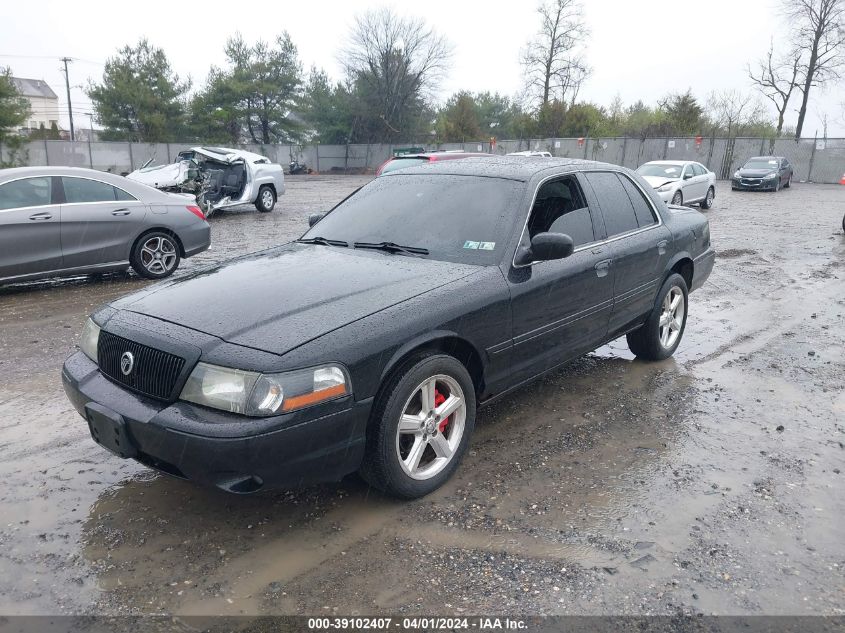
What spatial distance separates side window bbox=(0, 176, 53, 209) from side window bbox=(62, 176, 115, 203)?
19 centimetres

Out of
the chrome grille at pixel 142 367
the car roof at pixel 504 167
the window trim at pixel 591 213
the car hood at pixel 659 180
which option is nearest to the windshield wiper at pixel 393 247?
the window trim at pixel 591 213

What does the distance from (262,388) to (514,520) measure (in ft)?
4.66

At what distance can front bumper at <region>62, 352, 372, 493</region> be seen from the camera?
263 cm

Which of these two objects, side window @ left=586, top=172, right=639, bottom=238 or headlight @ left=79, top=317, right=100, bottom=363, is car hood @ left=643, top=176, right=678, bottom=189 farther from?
headlight @ left=79, top=317, right=100, bottom=363

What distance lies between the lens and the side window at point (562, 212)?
4055 millimetres

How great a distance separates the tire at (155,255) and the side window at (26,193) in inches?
44.5

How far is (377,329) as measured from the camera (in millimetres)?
2969

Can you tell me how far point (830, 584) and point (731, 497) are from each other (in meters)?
0.70

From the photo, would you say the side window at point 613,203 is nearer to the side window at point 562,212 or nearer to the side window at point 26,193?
the side window at point 562,212

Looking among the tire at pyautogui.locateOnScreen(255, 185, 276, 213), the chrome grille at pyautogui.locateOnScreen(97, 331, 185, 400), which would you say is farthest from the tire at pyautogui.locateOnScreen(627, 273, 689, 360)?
the tire at pyautogui.locateOnScreen(255, 185, 276, 213)

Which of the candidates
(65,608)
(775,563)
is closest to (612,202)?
(775,563)

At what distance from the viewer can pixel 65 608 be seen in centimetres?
256

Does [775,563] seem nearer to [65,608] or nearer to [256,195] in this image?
[65,608]

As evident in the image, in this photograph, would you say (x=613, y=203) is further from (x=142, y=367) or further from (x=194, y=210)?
(x=194, y=210)
